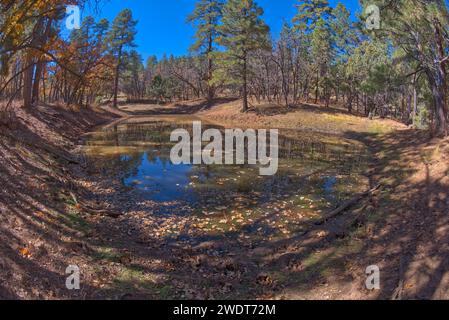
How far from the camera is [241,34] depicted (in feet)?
118

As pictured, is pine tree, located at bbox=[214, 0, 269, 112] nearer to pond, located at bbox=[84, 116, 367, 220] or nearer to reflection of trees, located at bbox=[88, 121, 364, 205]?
reflection of trees, located at bbox=[88, 121, 364, 205]

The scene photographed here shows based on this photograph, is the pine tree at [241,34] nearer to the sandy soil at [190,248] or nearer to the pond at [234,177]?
the pond at [234,177]

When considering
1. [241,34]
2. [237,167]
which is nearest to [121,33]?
[241,34]

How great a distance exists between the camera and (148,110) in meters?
56.1

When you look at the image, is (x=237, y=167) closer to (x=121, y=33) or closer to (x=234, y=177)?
(x=234, y=177)

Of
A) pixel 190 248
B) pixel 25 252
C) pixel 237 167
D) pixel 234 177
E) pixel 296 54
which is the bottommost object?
pixel 190 248

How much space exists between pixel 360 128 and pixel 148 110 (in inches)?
1431

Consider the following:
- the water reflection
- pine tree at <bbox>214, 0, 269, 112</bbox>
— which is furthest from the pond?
pine tree at <bbox>214, 0, 269, 112</bbox>

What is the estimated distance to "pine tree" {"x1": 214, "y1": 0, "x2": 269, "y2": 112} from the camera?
3550 centimetres

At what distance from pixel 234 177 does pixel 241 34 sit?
85.8 feet

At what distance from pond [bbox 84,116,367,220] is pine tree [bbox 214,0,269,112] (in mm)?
18639

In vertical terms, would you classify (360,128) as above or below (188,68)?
below
